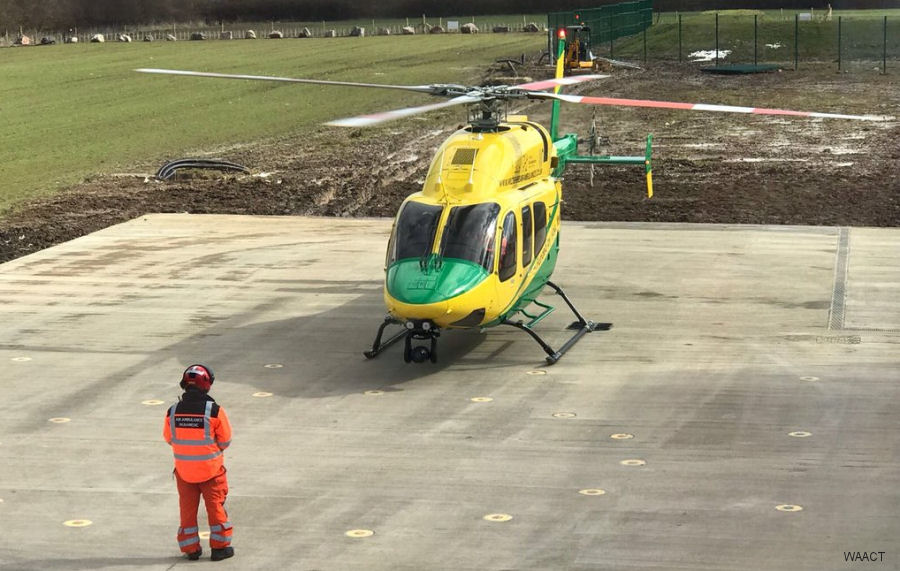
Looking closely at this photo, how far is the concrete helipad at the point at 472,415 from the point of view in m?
11.7

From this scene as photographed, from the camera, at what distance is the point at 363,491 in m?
12.9

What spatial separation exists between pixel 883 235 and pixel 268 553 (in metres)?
17.3

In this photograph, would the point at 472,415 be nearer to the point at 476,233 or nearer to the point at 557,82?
the point at 476,233

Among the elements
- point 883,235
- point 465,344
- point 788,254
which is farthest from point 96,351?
point 883,235

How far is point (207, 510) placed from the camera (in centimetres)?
1111

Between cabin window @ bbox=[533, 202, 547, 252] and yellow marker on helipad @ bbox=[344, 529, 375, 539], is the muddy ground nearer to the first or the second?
cabin window @ bbox=[533, 202, 547, 252]

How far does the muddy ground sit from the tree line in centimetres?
5946

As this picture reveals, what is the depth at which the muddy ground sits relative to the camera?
2836 cm

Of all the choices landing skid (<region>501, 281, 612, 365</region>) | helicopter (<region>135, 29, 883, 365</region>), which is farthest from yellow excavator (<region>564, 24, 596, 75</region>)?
landing skid (<region>501, 281, 612, 365</region>)

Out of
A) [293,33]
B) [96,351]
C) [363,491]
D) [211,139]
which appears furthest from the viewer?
[293,33]

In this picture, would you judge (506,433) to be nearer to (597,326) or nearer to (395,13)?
(597,326)

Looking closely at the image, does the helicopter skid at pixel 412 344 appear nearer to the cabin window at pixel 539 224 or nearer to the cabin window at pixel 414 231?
the cabin window at pixel 414 231

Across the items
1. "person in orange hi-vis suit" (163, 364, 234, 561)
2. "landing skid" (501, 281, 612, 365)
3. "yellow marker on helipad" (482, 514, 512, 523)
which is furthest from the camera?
"landing skid" (501, 281, 612, 365)

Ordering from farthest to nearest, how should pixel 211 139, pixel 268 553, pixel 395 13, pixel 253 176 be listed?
pixel 395 13 → pixel 211 139 → pixel 253 176 → pixel 268 553
